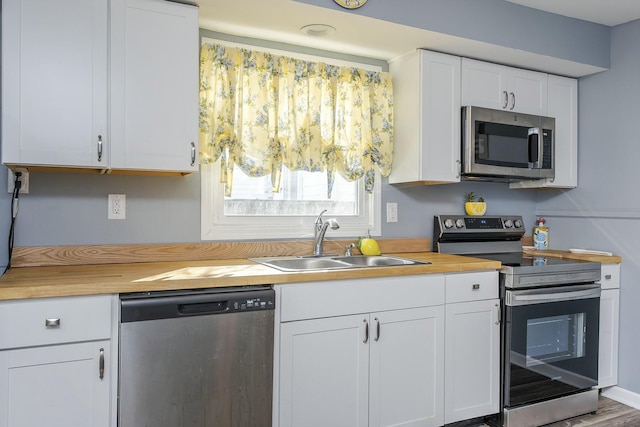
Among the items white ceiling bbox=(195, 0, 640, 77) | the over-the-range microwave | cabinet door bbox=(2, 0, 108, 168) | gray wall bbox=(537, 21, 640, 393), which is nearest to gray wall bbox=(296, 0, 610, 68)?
white ceiling bbox=(195, 0, 640, 77)

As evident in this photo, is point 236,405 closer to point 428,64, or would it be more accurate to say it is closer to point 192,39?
point 192,39

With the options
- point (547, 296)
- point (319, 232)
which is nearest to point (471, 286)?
point (547, 296)

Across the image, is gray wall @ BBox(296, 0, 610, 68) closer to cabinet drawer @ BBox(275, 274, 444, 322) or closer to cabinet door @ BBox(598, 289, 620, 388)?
cabinet drawer @ BBox(275, 274, 444, 322)

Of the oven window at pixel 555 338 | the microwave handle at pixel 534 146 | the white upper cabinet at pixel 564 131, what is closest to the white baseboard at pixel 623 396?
the oven window at pixel 555 338

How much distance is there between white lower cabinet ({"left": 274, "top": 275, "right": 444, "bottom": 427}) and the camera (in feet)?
6.82

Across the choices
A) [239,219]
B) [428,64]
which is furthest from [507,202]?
[239,219]

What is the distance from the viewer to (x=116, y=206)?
234cm

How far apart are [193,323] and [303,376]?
1.89 feet

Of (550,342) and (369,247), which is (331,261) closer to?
(369,247)

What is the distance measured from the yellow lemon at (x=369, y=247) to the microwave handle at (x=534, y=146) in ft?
3.88

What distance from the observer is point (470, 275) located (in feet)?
8.19

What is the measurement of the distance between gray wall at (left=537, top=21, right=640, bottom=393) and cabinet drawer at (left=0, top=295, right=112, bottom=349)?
9.80ft

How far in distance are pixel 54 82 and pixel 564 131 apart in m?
3.07

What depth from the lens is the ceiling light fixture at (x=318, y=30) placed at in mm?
2459
